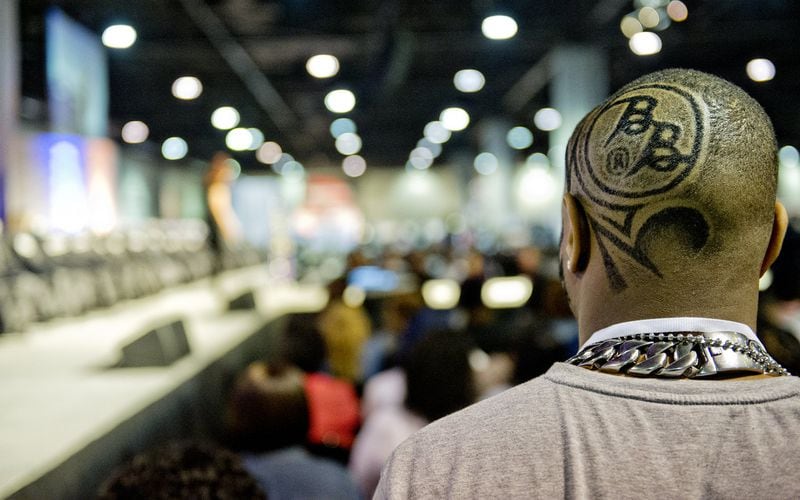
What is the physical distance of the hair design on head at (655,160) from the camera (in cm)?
80

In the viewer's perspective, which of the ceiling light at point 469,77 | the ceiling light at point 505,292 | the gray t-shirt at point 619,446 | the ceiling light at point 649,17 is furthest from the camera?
the ceiling light at point 469,77

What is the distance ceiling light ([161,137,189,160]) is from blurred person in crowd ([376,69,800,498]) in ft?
73.4

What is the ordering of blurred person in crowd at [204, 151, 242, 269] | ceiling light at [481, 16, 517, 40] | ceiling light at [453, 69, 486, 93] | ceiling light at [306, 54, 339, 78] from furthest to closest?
ceiling light at [453, 69, 486, 93] → ceiling light at [306, 54, 339, 78] → ceiling light at [481, 16, 517, 40] → blurred person in crowd at [204, 151, 242, 269]

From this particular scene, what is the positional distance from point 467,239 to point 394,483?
15445 mm

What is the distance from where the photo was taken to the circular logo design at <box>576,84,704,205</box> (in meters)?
0.80

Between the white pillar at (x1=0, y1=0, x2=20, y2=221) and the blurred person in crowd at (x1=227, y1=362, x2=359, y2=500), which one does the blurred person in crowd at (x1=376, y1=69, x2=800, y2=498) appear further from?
the white pillar at (x1=0, y1=0, x2=20, y2=221)

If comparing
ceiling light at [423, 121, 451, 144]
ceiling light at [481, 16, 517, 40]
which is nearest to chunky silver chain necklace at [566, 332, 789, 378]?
ceiling light at [481, 16, 517, 40]

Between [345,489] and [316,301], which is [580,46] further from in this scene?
[345,489]

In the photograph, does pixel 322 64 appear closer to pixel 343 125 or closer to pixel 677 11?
pixel 677 11

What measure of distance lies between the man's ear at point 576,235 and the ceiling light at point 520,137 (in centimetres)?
2008

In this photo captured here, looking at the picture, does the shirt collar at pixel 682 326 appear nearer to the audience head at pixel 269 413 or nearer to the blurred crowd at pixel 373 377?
the blurred crowd at pixel 373 377

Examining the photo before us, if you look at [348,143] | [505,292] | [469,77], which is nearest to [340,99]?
[469,77]

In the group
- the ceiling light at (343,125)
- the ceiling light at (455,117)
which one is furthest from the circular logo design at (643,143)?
the ceiling light at (343,125)

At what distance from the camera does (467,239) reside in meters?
16.1
